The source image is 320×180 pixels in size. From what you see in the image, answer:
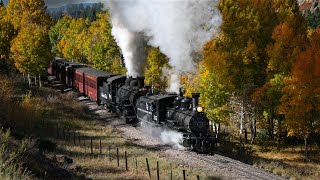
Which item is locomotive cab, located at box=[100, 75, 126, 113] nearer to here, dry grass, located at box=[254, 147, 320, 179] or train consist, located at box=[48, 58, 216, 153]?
train consist, located at box=[48, 58, 216, 153]

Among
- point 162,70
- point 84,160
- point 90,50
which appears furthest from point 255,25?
point 90,50

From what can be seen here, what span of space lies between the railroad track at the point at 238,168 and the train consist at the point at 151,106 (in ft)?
2.47

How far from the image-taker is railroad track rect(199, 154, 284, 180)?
57.7 feet

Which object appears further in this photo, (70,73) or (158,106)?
(70,73)

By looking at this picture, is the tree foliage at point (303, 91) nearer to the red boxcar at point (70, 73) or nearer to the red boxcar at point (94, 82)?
the red boxcar at point (94, 82)

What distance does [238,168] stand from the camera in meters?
18.5

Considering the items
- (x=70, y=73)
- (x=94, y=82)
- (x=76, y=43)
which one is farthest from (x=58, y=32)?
(x=94, y=82)

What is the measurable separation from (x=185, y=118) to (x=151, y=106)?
9.66 feet

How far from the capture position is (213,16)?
1206 inches

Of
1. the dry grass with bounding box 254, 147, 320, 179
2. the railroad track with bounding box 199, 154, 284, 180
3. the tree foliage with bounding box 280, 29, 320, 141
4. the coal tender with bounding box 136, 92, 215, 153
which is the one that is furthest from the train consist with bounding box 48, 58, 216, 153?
the tree foliage with bounding box 280, 29, 320, 141

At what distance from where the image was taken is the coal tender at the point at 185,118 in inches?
779

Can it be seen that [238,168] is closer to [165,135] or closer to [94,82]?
[165,135]

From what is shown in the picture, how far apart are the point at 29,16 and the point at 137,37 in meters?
27.1

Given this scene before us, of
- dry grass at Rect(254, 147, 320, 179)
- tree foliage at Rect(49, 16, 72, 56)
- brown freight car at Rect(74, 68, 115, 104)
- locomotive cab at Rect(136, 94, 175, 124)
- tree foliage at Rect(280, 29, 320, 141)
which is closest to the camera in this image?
dry grass at Rect(254, 147, 320, 179)
